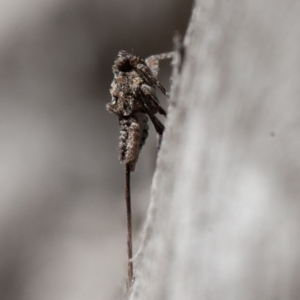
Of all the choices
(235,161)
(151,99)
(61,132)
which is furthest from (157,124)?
(61,132)

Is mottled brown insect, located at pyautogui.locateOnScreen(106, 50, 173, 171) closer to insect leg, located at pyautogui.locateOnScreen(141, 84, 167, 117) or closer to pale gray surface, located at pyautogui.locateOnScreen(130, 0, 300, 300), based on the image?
insect leg, located at pyautogui.locateOnScreen(141, 84, 167, 117)

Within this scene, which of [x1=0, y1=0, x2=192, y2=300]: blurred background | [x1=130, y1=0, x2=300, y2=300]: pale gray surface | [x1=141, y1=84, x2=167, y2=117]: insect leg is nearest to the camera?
[x1=130, y1=0, x2=300, y2=300]: pale gray surface

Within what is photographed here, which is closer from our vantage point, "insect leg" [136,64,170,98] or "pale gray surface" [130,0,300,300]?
"pale gray surface" [130,0,300,300]

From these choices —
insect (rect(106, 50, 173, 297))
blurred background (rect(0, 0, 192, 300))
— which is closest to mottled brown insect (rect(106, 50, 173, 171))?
insect (rect(106, 50, 173, 297))

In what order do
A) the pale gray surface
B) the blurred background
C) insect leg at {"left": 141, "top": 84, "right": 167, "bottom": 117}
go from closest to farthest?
the pale gray surface → insect leg at {"left": 141, "top": 84, "right": 167, "bottom": 117} → the blurred background

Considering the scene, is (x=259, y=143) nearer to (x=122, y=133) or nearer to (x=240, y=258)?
(x=240, y=258)

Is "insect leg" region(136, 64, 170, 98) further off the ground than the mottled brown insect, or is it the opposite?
"insect leg" region(136, 64, 170, 98)

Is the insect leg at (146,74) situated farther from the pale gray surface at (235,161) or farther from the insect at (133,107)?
the pale gray surface at (235,161)
